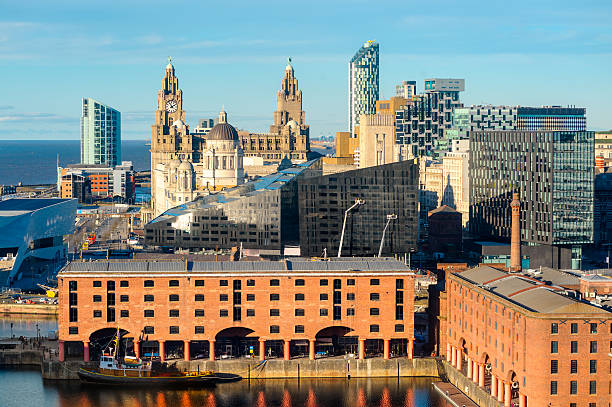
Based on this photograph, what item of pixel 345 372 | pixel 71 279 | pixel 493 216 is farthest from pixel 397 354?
pixel 493 216

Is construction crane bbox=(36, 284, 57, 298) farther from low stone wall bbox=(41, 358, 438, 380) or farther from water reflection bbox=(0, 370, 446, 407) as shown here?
water reflection bbox=(0, 370, 446, 407)

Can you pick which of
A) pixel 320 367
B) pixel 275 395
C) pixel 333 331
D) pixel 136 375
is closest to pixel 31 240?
pixel 136 375

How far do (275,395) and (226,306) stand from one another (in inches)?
408

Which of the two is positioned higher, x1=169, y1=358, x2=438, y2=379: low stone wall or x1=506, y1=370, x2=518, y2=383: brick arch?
x1=506, y1=370, x2=518, y2=383: brick arch

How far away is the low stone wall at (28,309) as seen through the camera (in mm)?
144125

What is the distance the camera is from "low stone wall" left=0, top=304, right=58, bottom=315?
144125 mm

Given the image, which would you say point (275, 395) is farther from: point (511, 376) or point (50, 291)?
point (50, 291)

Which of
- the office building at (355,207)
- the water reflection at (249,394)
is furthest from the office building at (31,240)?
the water reflection at (249,394)

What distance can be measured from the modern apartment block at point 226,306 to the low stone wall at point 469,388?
4889mm

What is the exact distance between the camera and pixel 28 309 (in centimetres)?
14525

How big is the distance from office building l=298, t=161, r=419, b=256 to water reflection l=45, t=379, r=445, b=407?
4597 centimetres

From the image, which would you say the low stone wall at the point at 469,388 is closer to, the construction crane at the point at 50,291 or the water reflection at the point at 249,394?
the water reflection at the point at 249,394

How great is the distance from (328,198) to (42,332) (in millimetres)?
39268

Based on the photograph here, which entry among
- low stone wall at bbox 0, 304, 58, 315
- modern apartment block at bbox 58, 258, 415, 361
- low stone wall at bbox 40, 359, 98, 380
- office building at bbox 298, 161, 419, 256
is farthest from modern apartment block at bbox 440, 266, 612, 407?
low stone wall at bbox 0, 304, 58, 315
